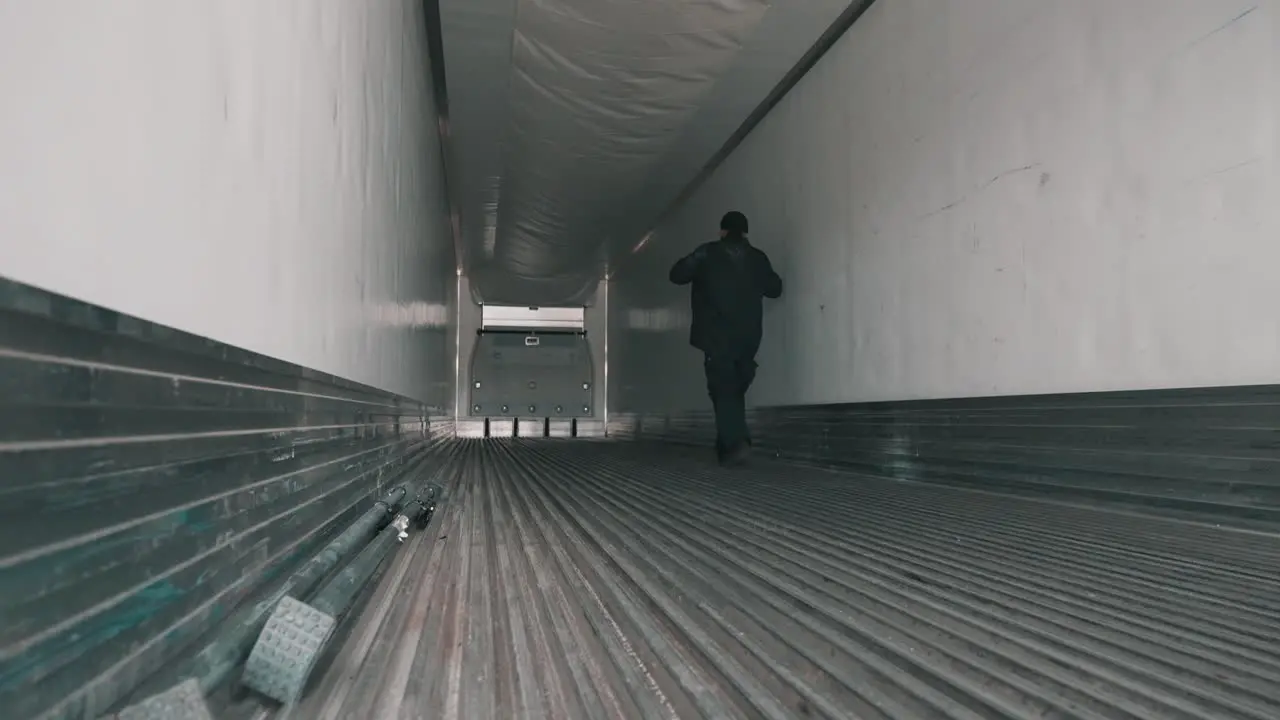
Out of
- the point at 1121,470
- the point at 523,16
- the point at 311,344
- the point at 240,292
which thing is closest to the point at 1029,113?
the point at 1121,470

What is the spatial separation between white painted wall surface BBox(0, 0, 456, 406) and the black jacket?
3.00m

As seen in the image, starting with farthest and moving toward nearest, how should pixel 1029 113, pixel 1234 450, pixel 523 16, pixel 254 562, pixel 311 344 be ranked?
pixel 523 16 < pixel 1029 113 < pixel 1234 450 < pixel 311 344 < pixel 254 562

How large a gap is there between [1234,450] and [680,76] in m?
3.84

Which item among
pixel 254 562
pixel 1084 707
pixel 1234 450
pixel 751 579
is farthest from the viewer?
pixel 1234 450

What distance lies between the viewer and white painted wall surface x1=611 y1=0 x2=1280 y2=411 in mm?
2562

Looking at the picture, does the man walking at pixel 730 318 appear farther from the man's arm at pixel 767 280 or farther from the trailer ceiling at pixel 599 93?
the trailer ceiling at pixel 599 93

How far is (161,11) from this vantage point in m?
1.05

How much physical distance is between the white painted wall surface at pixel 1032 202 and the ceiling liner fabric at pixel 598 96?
0.98m

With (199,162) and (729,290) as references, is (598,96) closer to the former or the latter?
(729,290)

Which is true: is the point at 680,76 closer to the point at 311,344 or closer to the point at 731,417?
the point at 731,417

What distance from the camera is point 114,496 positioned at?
0.92m

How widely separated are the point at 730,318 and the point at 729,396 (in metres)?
0.54

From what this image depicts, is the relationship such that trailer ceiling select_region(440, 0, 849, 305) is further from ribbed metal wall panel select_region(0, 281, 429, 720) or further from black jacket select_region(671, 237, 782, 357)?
ribbed metal wall panel select_region(0, 281, 429, 720)

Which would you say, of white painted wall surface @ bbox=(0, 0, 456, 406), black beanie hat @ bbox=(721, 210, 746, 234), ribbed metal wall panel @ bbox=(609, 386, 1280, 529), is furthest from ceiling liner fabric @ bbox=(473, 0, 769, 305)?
ribbed metal wall panel @ bbox=(609, 386, 1280, 529)
